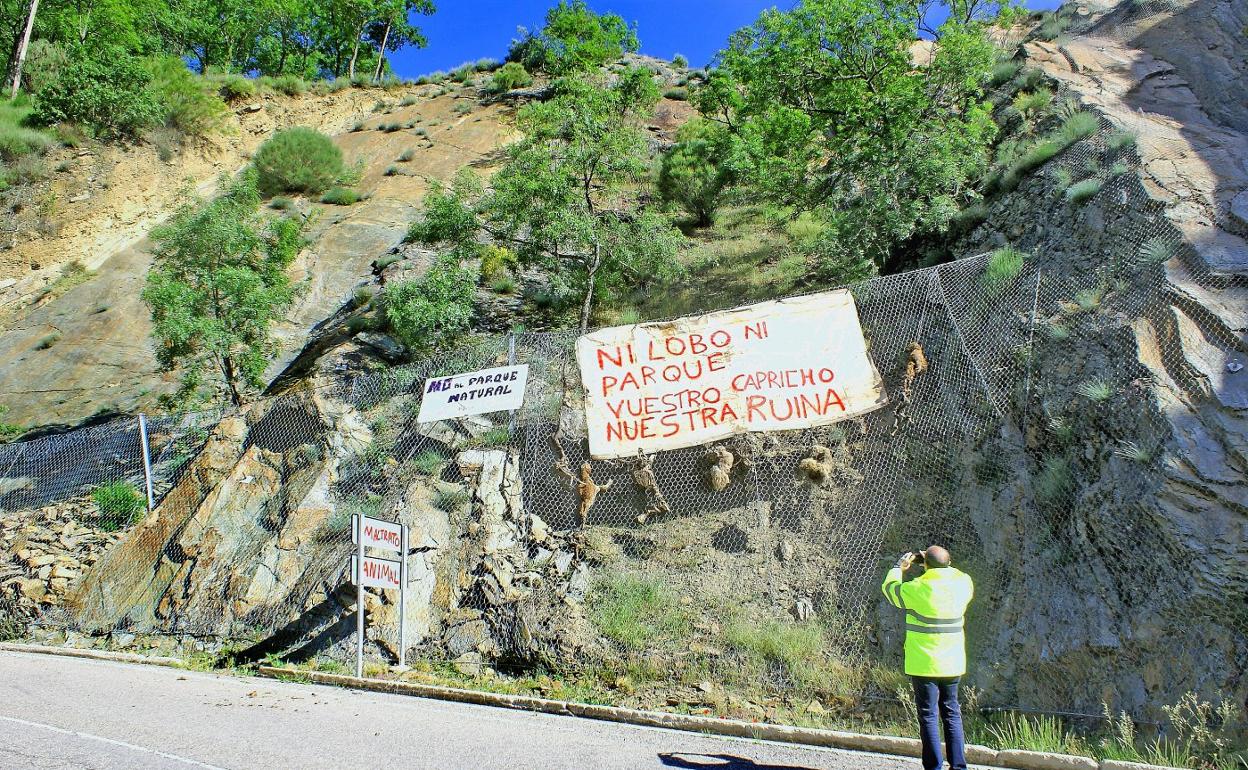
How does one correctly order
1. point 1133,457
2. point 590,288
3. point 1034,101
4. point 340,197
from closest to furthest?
point 1133,457 < point 1034,101 < point 590,288 < point 340,197

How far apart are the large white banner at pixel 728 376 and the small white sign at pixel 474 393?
2.89 ft

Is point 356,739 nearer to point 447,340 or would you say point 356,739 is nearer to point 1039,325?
point 1039,325

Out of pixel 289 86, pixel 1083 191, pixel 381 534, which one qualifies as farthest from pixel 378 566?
pixel 289 86

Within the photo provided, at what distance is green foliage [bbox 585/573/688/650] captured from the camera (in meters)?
7.82

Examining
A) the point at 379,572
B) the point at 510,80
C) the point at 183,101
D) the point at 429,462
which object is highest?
the point at 510,80

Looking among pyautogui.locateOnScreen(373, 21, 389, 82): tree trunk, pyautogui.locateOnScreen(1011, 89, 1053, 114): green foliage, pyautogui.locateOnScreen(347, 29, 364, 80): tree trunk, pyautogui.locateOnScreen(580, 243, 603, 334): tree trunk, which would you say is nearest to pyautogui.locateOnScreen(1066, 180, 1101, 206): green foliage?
pyautogui.locateOnScreen(1011, 89, 1053, 114): green foliage

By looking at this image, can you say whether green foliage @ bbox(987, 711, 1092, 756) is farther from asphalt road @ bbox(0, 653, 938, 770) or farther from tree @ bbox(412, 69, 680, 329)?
tree @ bbox(412, 69, 680, 329)

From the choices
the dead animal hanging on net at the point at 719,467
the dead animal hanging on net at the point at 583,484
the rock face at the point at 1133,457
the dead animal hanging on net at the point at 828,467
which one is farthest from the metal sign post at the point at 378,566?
the rock face at the point at 1133,457

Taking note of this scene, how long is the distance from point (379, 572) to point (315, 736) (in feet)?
7.56

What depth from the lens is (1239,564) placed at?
5801 mm

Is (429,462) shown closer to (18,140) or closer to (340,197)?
(340,197)

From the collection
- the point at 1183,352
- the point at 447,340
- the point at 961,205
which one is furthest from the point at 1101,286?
the point at 447,340

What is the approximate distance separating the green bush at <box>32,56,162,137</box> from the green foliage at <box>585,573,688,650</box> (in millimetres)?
26518

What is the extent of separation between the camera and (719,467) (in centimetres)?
884
